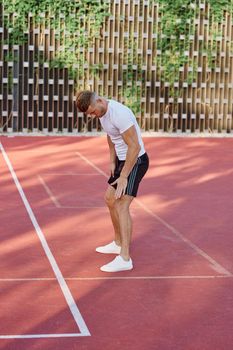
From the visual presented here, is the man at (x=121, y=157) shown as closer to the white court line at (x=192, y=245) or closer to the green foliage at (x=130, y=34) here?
the white court line at (x=192, y=245)

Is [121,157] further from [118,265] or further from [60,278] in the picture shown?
[60,278]

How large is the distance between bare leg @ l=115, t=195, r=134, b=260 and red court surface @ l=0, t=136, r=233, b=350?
21 cm

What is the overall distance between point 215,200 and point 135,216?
5.41 ft

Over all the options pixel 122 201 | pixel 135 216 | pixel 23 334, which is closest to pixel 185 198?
pixel 135 216

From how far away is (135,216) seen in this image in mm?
10633

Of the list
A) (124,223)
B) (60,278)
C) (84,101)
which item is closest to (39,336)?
(60,278)

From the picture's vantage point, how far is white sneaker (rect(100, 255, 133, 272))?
798cm

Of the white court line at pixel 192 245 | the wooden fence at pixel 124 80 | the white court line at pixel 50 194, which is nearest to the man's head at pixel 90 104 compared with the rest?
the white court line at pixel 192 245

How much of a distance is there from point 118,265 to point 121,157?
0.98 metres

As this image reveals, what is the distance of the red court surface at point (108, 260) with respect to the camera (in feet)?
20.4

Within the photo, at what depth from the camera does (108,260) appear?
841cm

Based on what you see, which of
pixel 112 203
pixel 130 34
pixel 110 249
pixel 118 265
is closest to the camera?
pixel 118 265

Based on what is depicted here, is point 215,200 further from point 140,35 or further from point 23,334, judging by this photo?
point 140,35

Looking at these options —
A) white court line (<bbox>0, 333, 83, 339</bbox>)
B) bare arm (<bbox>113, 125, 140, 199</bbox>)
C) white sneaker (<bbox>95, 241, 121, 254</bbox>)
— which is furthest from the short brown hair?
white court line (<bbox>0, 333, 83, 339</bbox>)
